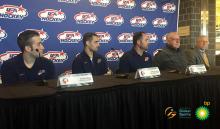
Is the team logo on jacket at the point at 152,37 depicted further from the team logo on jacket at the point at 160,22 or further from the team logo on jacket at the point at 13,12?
the team logo on jacket at the point at 13,12

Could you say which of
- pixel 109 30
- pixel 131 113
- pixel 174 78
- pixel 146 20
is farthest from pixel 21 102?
pixel 146 20

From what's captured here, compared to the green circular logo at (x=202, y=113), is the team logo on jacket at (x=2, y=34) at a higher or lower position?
higher

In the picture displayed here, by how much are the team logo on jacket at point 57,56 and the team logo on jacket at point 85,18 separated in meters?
0.51

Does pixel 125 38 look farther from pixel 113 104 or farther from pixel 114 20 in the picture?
pixel 113 104

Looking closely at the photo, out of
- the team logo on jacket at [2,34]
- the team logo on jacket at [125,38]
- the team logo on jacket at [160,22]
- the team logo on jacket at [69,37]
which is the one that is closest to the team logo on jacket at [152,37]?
the team logo on jacket at [160,22]

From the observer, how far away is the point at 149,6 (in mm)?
4785

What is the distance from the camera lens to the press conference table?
1.68 metres

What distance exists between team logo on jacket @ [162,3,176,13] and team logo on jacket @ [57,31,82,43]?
5.63ft

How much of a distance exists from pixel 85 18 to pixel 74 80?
2285 mm

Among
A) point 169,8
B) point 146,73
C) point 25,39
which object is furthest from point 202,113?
point 169,8

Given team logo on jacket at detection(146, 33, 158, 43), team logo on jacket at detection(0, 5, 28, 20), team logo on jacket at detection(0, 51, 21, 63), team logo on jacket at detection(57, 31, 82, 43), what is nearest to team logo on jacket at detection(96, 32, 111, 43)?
team logo on jacket at detection(57, 31, 82, 43)

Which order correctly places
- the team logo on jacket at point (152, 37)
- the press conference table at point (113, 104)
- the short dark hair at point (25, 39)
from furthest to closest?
the team logo on jacket at point (152, 37), the short dark hair at point (25, 39), the press conference table at point (113, 104)

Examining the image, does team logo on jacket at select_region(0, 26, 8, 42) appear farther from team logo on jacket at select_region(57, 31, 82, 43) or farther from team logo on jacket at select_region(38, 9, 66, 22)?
team logo on jacket at select_region(57, 31, 82, 43)

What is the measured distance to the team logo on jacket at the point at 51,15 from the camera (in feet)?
12.5
